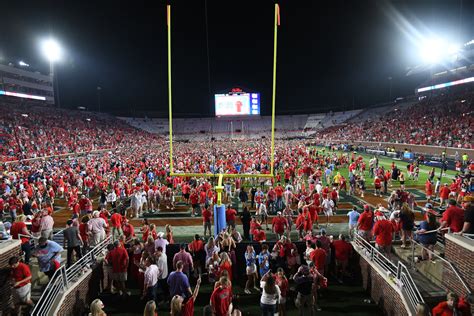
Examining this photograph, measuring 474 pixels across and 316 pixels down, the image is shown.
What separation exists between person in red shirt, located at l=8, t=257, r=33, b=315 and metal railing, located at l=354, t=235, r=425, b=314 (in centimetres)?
678

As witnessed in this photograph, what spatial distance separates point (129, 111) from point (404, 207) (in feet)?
237

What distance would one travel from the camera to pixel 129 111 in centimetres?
7262

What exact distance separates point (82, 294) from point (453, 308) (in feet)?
23.3

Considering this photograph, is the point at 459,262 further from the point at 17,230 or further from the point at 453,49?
the point at 453,49

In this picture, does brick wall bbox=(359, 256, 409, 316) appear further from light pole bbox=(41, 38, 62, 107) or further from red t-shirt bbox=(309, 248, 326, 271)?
light pole bbox=(41, 38, 62, 107)

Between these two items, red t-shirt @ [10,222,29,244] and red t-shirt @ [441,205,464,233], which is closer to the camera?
red t-shirt @ [441,205,464,233]

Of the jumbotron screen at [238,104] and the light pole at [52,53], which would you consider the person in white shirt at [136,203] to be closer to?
the light pole at [52,53]

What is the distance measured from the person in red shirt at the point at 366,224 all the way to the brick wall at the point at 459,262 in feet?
7.93

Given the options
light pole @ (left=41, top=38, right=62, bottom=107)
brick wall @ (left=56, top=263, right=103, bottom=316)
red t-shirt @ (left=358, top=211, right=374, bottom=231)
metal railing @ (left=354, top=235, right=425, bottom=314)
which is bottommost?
brick wall @ (left=56, top=263, right=103, bottom=316)

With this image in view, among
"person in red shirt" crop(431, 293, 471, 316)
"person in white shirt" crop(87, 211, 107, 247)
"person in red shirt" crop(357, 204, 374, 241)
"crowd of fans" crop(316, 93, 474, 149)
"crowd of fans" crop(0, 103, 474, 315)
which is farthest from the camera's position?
"crowd of fans" crop(316, 93, 474, 149)

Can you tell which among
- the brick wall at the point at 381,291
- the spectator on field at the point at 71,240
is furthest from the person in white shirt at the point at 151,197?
the brick wall at the point at 381,291

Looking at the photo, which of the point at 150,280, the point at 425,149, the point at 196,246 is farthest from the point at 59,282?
the point at 425,149

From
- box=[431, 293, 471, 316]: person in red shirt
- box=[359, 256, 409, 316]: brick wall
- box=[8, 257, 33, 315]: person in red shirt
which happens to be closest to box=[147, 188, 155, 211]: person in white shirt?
box=[8, 257, 33, 315]: person in red shirt

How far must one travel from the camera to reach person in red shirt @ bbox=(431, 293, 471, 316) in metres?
4.46
